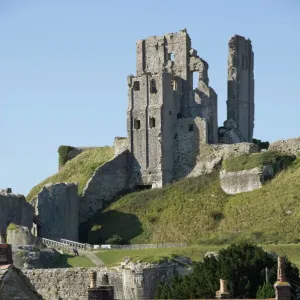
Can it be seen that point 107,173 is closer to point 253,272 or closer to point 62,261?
point 62,261

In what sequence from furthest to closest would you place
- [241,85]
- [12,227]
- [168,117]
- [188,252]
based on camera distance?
[241,85], [168,117], [12,227], [188,252]

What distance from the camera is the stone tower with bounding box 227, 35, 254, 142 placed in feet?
296

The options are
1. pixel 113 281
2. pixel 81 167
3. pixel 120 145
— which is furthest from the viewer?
pixel 81 167

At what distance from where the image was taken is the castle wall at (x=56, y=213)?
78062mm

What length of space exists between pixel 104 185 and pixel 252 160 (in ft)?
34.8

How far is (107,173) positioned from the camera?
279ft

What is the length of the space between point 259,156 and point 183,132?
7466 millimetres

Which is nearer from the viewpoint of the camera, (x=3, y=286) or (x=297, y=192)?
(x=3, y=286)

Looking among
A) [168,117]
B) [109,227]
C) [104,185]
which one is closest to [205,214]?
[109,227]

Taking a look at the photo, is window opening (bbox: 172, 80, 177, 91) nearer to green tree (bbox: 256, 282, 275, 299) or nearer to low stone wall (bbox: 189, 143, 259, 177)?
low stone wall (bbox: 189, 143, 259, 177)

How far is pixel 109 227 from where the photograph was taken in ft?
262

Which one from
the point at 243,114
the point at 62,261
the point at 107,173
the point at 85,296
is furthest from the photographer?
the point at 243,114

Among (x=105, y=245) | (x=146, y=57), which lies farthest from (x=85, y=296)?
(x=146, y=57)

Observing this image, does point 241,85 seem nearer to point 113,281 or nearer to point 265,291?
point 113,281
